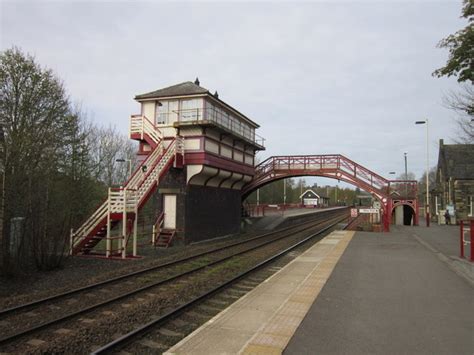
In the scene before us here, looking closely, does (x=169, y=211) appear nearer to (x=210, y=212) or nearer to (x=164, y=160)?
(x=164, y=160)

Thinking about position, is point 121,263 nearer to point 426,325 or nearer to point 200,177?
point 200,177

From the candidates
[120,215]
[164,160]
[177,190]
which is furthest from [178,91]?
[120,215]

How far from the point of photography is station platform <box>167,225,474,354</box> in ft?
17.4

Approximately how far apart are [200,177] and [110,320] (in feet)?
45.0

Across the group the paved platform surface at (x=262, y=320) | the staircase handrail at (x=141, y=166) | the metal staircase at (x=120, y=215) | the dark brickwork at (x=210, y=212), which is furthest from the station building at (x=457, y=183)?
the paved platform surface at (x=262, y=320)

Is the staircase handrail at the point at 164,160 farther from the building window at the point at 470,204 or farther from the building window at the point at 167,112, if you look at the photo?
the building window at the point at 470,204

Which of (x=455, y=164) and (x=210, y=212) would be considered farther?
(x=455, y=164)

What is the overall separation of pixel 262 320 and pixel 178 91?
53.3 ft

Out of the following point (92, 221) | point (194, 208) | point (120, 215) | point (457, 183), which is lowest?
point (92, 221)

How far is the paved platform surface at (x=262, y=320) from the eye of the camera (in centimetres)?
523

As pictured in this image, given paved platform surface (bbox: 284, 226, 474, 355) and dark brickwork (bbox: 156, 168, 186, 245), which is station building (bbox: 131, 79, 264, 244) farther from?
paved platform surface (bbox: 284, 226, 474, 355)

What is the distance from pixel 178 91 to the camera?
67.8 ft

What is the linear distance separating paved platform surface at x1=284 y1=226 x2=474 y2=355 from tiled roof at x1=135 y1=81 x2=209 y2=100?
12121mm

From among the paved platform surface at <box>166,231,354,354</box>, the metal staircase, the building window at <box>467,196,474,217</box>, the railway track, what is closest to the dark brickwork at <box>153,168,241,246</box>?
the metal staircase
